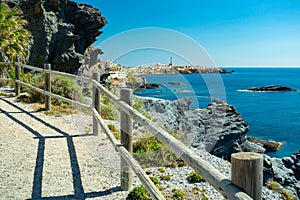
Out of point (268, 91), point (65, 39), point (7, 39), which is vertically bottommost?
point (268, 91)

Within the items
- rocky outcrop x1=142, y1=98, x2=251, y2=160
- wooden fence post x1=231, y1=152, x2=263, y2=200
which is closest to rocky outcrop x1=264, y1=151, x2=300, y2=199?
rocky outcrop x1=142, y1=98, x2=251, y2=160

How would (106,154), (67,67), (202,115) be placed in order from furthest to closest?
(67,67), (202,115), (106,154)

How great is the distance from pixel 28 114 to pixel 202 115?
7235 millimetres

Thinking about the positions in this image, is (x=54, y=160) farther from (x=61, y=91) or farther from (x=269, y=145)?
(x=269, y=145)

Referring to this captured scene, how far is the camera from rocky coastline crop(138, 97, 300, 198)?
34.1 ft

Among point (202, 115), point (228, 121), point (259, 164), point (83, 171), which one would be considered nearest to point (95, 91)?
point (83, 171)

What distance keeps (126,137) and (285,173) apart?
11.6 meters

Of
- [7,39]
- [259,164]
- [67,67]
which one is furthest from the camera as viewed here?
[67,67]

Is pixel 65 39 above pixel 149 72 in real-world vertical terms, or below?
above

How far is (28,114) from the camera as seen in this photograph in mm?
8273

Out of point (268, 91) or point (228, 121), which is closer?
point (228, 121)

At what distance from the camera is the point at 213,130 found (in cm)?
1375

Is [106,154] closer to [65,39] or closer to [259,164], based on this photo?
[259,164]

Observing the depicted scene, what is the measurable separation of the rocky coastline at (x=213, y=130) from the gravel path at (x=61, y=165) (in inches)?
113
